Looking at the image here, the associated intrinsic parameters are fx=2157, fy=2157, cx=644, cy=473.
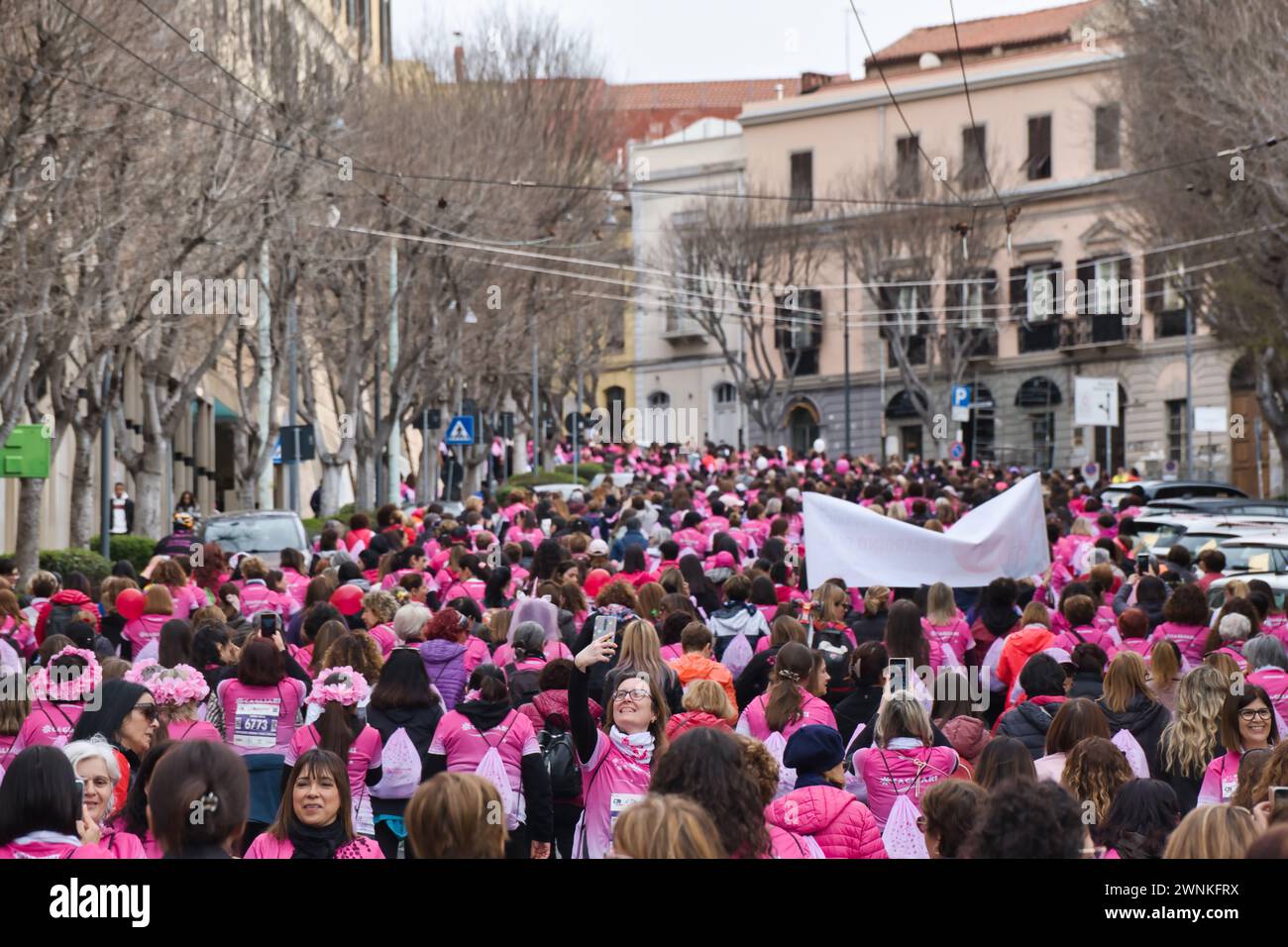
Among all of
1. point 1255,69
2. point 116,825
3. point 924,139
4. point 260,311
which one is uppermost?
point 924,139

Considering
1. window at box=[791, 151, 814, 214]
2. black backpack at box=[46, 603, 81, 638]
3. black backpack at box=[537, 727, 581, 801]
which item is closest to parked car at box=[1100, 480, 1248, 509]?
black backpack at box=[46, 603, 81, 638]

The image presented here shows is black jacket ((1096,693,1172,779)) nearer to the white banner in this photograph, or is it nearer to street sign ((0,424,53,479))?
the white banner

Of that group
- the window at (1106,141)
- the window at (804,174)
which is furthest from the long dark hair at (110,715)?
the window at (804,174)

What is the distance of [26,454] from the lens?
22.1m

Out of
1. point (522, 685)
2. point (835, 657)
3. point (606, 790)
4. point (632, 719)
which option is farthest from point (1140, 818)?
point (835, 657)

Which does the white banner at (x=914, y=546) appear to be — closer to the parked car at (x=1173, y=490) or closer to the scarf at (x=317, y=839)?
the scarf at (x=317, y=839)

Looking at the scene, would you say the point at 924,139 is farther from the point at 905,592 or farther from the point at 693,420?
the point at 905,592

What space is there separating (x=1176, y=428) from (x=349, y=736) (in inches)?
2387

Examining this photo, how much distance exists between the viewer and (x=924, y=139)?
71312 mm

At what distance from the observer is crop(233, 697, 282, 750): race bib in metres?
9.47

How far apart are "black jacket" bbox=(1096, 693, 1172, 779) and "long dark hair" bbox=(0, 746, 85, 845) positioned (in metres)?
5.08

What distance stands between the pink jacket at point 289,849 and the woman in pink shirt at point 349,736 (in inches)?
62.5
